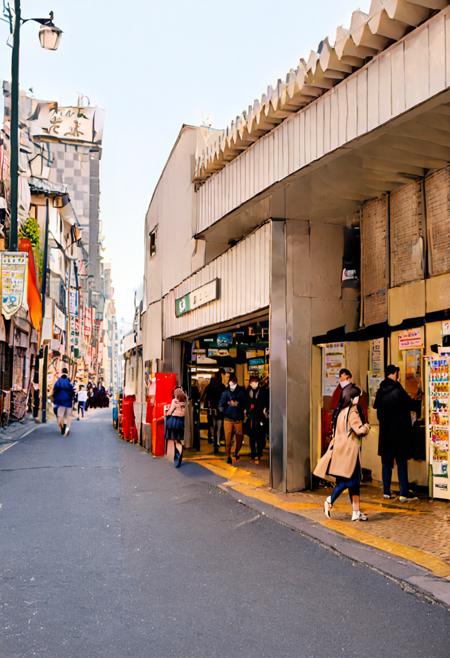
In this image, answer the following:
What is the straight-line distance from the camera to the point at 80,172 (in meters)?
92.1

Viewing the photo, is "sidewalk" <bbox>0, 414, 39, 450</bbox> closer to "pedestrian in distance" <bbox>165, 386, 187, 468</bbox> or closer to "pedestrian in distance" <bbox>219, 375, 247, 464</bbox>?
"pedestrian in distance" <bbox>165, 386, 187, 468</bbox>

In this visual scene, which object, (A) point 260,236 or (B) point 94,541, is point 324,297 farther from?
(B) point 94,541

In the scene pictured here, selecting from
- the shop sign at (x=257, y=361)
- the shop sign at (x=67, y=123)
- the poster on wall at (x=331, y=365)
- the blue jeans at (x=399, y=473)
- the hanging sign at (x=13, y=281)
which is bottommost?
the blue jeans at (x=399, y=473)

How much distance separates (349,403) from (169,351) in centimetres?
1261

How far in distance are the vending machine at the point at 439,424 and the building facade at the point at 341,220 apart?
316mm

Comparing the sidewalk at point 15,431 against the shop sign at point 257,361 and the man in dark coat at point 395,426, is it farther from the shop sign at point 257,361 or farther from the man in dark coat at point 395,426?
the man in dark coat at point 395,426

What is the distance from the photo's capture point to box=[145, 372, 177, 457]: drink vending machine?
18.9 meters

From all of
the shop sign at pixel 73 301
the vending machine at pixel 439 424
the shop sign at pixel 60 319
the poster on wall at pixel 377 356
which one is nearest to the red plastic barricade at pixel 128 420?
the poster on wall at pixel 377 356

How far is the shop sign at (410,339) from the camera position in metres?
11.3

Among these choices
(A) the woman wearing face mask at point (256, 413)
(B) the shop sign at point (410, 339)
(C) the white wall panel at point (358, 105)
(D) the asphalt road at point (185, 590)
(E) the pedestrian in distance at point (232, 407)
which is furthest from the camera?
(A) the woman wearing face mask at point (256, 413)

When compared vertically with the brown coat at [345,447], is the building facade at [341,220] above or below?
above

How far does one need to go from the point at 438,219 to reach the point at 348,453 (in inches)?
149

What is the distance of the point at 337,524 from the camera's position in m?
9.09

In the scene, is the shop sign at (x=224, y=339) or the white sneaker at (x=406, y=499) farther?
the shop sign at (x=224, y=339)
